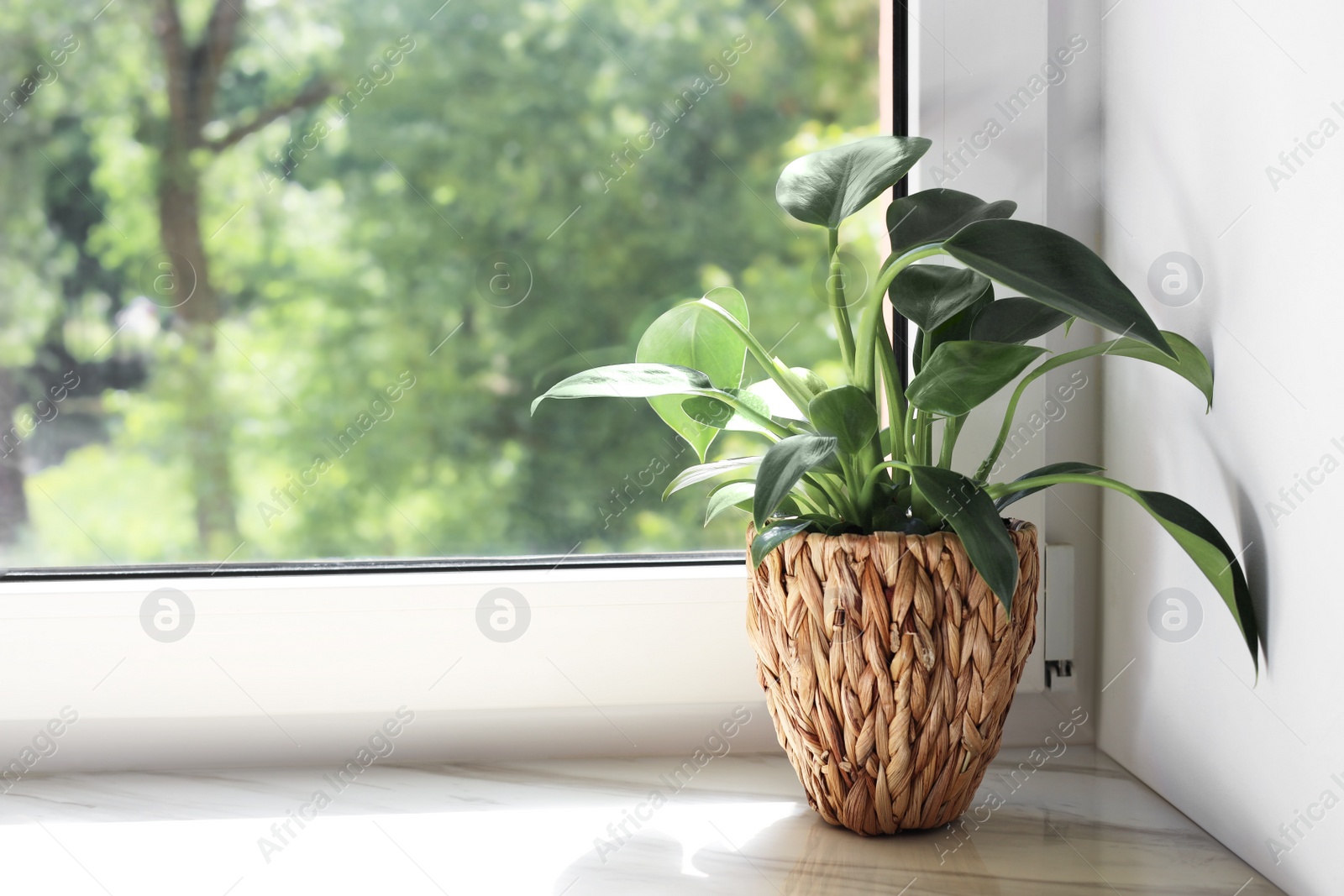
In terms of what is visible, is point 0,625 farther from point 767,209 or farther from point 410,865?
point 767,209

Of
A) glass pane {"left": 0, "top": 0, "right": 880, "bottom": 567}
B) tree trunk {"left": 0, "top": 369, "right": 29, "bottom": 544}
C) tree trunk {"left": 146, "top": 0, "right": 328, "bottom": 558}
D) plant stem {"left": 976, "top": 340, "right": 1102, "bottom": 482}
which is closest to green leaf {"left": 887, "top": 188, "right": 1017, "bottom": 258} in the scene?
plant stem {"left": 976, "top": 340, "right": 1102, "bottom": 482}

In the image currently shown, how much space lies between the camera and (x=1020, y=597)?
599 millimetres

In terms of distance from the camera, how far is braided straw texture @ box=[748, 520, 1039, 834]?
1.87 feet

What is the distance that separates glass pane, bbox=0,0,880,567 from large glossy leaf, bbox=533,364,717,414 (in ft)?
1.04

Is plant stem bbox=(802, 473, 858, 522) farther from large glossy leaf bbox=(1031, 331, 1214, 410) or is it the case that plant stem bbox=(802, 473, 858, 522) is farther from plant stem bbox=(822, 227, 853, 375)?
large glossy leaf bbox=(1031, 331, 1214, 410)

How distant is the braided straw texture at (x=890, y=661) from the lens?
0.57 metres

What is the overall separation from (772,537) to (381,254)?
1.90 ft

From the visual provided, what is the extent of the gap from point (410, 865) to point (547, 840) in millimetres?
96

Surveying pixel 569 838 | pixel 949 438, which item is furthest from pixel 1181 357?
pixel 569 838

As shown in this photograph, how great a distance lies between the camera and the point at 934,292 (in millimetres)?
604

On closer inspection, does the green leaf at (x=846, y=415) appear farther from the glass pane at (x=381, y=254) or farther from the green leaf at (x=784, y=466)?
the glass pane at (x=381, y=254)

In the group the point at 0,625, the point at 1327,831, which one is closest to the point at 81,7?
the point at 0,625

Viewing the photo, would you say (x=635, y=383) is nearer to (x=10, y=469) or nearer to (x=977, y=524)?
(x=977, y=524)

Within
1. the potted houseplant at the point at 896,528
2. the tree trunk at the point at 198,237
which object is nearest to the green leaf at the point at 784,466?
the potted houseplant at the point at 896,528
